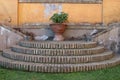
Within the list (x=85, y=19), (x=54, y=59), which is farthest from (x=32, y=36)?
(x=54, y=59)

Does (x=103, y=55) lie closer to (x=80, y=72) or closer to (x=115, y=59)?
(x=115, y=59)

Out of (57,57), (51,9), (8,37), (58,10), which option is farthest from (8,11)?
(57,57)

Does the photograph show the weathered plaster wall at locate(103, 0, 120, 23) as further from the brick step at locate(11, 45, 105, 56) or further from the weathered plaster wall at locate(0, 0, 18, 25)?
the weathered plaster wall at locate(0, 0, 18, 25)

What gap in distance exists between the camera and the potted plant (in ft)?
32.1

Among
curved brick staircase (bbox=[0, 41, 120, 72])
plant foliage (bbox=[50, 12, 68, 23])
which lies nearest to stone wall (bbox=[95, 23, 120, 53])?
curved brick staircase (bbox=[0, 41, 120, 72])

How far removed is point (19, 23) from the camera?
1056 cm

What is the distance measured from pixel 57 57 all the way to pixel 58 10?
317cm

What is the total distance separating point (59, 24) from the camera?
9.80m

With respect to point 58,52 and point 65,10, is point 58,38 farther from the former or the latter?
point 58,52

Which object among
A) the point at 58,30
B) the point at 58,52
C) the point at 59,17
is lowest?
the point at 58,52

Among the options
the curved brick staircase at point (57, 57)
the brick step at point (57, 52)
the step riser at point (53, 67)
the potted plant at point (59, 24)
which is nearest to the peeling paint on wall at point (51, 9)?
the potted plant at point (59, 24)

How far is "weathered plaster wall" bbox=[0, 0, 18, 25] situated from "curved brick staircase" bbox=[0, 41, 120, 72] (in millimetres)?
1946

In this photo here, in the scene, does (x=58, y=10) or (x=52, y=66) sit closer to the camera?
(x=52, y=66)

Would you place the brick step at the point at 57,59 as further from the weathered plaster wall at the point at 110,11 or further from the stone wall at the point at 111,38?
the weathered plaster wall at the point at 110,11
